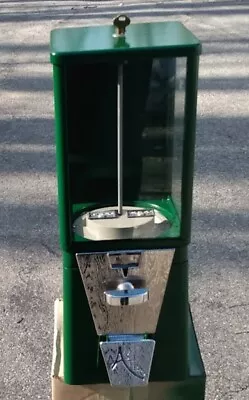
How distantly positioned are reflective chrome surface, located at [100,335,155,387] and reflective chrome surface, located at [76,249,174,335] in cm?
3

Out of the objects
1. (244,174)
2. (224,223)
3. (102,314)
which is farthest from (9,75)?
(102,314)

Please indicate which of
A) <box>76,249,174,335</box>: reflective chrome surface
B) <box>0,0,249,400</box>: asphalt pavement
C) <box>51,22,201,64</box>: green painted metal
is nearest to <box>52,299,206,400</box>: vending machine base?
<box>76,249,174,335</box>: reflective chrome surface

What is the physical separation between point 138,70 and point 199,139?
9.22 ft

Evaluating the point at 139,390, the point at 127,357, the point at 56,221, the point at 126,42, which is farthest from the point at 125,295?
the point at 56,221

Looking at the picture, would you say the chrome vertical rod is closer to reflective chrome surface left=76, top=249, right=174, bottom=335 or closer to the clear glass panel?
the clear glass panel

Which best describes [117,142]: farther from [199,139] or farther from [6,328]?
[199,139]

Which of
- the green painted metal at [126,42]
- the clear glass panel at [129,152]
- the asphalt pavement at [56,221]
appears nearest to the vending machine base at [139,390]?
the clear glass panel at [129,152]

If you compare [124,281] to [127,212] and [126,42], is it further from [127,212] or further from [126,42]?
[126,42]

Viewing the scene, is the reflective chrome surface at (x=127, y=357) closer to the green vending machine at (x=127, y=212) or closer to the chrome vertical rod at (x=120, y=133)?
the green vending machine at (x=127, y=212)

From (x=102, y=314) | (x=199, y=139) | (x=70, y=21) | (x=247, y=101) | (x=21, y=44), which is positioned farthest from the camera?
(x=70, y=21)

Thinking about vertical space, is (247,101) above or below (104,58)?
below

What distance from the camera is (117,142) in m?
1.61

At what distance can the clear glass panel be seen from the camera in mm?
1581

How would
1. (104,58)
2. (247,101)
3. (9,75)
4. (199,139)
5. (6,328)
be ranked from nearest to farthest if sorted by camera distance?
(104,58) < (6,328) < (199,139) < (247,101) < (9,75)
